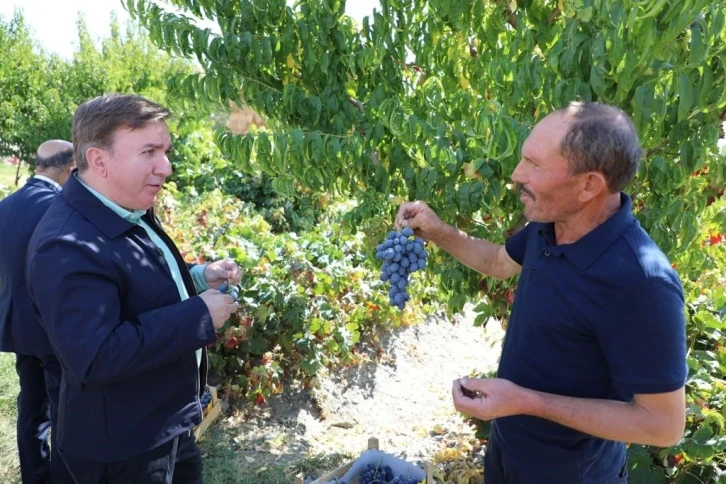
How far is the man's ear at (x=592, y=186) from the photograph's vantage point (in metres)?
1.86

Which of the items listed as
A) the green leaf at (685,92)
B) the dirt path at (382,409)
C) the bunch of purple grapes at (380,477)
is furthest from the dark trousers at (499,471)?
the dirt path at (382,409)

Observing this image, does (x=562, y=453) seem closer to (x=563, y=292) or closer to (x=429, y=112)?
(x=563, y=292)

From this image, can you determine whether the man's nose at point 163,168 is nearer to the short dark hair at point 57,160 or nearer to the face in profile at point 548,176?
the face in profile at point 548,176

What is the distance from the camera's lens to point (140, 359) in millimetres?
2025

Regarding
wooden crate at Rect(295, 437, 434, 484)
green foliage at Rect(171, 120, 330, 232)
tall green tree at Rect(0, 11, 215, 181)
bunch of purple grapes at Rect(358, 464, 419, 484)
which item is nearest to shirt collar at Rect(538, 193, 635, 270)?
wooden crate at Rect(295, 437, 434, 484)

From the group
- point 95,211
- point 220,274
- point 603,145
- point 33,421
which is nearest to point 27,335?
point 33,421

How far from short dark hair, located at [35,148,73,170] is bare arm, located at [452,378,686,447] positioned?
123 inches

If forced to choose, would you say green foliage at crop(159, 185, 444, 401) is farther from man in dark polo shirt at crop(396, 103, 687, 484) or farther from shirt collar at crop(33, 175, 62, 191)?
man in dark polo shirt at crop(396, 103, 687, 484)

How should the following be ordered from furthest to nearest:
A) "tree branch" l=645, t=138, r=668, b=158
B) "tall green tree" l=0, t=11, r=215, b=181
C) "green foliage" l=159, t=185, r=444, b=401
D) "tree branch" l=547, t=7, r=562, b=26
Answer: "tall green tree" l=0, t=11, r=215, b=181 < "green foliage" l=159, t=185, r=444, b=401 < "tree branch" l=547, t=7, r=562, b=26 < "tree branch" l=645, t=138, r=668, b=158

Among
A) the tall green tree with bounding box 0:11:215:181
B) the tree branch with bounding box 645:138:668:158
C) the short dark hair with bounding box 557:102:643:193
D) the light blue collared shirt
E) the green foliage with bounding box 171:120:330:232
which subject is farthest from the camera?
the tall green tree with bounding box 0:11:215:181

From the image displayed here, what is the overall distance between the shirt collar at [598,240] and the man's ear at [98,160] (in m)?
1.60

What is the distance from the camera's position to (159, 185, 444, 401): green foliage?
5.05m

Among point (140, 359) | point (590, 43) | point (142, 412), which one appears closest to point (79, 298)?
point (140, 359)

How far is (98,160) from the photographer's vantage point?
2.18 m
